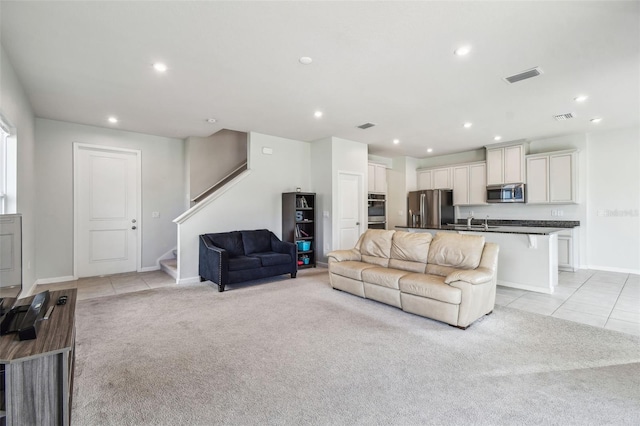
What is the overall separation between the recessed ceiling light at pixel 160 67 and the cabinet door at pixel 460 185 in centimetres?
676

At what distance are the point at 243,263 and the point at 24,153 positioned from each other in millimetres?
3166

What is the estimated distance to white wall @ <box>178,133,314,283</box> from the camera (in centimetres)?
512

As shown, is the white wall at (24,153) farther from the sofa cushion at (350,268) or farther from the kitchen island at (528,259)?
the kitchen island at (528,259)

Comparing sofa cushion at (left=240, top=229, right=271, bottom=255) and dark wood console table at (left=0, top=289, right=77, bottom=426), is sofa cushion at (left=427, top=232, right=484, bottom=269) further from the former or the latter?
dark wood console table at (left=0, top=289, right=77, bottom=426)

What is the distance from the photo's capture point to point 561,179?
5984 mm

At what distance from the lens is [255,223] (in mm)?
5961

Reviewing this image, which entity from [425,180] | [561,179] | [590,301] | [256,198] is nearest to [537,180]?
[561,179]

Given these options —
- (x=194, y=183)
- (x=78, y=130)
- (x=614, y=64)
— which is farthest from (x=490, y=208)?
(x=78, y=130)

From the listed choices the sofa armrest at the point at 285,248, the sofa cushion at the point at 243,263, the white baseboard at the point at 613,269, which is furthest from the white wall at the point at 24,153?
the white baseboard at the point at 613,269

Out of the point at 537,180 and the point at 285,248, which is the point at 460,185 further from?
the point at 285,248

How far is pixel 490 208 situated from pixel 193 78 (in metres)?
6.99

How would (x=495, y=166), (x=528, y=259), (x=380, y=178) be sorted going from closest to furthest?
1. (x=528, y=259)
2. (x=495, y=166)
3. (x=380, y=178)

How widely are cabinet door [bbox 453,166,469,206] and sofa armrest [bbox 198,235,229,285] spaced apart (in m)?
5.87

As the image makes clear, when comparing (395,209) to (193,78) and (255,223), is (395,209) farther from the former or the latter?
(193,78)
